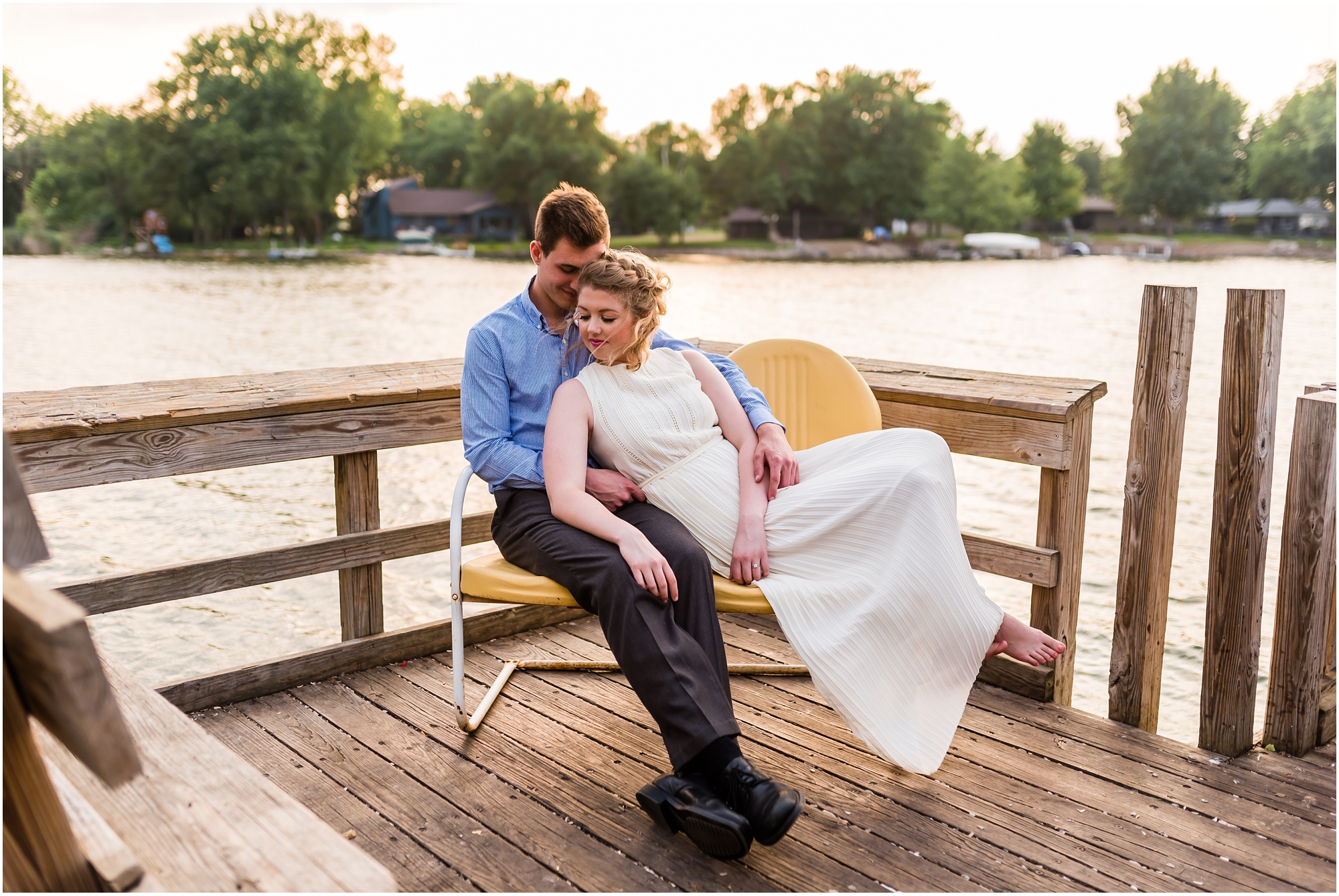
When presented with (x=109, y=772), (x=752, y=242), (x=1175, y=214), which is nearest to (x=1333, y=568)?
(x=109, y=772)

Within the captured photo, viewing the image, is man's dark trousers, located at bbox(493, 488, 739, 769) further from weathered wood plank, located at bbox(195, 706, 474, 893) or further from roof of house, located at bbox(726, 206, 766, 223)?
roof of house, located at bbox(726, 206, 766, 223)

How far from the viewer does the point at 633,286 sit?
233cm

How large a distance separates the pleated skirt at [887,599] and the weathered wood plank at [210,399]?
44.7 inches

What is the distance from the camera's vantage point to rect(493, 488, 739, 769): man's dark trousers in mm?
1988

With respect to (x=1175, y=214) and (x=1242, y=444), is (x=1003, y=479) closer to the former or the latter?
(x=1242, y=444)

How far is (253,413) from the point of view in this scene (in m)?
2.65

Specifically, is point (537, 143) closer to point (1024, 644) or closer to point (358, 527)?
point (358, 527)

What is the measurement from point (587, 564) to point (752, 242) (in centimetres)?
6476

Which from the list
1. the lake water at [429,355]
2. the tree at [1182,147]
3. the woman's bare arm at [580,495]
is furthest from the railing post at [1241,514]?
the tree at [1182,147]

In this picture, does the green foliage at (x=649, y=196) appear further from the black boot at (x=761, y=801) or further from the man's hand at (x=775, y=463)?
the black boot at (x=761, y=801)

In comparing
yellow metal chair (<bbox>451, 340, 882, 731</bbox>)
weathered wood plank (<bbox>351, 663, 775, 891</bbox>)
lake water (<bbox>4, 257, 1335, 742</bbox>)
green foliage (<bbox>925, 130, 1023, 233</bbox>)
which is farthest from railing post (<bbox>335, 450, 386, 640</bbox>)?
green foliage (<bbox>925, 130, 1023, 233</bbox>)

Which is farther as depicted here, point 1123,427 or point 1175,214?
point 1175,214

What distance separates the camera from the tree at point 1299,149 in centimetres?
6088

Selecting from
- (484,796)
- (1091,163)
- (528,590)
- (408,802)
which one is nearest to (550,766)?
(484,796)
